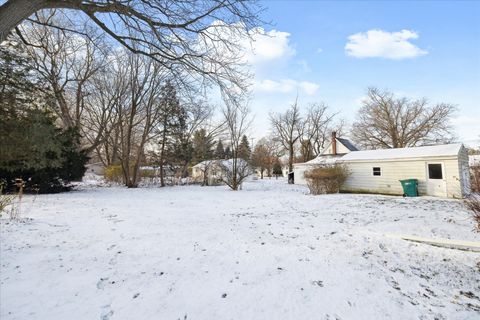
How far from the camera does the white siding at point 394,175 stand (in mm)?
13742

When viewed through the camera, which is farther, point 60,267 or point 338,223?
point 338,223

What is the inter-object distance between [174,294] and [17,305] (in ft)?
6.14

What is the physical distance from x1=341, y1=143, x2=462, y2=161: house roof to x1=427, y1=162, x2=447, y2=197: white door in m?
0.65

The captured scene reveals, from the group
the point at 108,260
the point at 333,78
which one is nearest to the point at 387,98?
the point at 333,78

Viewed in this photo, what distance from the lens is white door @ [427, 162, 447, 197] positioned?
1402cm

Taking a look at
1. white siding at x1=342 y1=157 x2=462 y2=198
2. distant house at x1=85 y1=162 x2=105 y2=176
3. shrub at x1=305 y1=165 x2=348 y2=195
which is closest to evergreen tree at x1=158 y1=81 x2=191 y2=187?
distant house at x1=85 y1=162 x2=105 y2=176

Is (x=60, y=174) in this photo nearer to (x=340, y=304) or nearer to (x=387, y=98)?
(x=340, y=304)

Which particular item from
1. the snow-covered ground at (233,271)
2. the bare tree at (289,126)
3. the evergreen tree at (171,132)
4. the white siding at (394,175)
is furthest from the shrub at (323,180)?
the bare tree at (289,126)

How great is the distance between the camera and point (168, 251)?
4785 millimetres

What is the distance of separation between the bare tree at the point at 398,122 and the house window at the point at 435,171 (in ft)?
62.9

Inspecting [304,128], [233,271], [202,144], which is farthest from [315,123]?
[233,271]

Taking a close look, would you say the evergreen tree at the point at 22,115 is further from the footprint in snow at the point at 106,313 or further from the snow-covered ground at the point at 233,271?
the footprint in snow at the point at 106,313

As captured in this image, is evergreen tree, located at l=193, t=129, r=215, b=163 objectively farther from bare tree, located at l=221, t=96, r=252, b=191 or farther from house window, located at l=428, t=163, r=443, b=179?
house window, located at l=428, t=163, r=443, b=179

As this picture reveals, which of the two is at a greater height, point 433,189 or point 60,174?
point 60,174
